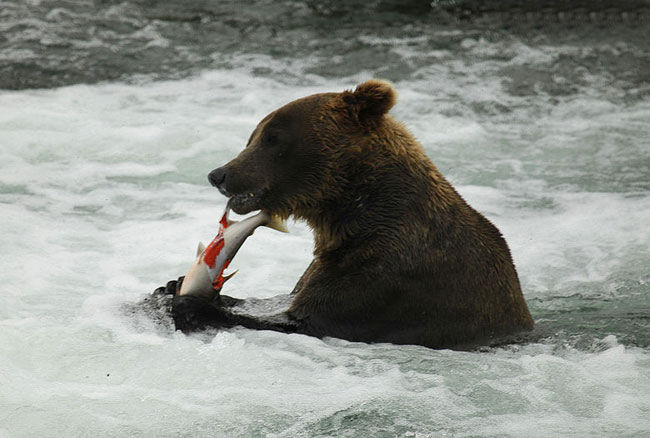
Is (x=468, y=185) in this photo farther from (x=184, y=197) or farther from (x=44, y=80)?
(x=44, y=80)

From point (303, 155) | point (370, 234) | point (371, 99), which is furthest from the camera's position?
point (303, 155)

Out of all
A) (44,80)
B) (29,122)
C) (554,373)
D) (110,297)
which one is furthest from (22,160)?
(554,373)

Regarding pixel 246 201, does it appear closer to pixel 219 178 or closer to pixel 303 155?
pixel 219 178

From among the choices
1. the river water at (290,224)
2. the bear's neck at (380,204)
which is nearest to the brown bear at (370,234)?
the bear's neck at (380,204)

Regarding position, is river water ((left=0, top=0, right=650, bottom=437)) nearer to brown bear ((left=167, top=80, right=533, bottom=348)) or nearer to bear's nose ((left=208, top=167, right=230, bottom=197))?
brown bear ((left=167, top=80, right=533, bottom=348))

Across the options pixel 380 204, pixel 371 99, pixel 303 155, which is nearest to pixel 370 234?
pixel 380 204

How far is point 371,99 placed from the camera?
5.40 m

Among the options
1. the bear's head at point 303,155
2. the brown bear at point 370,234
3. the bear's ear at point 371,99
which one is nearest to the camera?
the brown bear at point 370,234

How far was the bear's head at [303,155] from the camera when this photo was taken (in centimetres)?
545

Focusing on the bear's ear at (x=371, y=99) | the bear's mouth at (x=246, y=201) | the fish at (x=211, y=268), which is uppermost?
the bear's ear at (x=371, y=99)

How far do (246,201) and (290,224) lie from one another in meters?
2.67

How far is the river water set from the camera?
15.0 feet

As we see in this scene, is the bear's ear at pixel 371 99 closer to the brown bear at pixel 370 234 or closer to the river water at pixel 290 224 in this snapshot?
the brown bear at pixel 370 234

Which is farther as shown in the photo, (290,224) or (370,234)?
(290,224)
